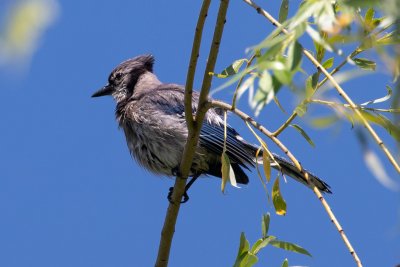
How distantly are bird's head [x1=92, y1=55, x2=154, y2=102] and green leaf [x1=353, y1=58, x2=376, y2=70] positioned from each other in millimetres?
3735

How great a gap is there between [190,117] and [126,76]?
10.9 feet

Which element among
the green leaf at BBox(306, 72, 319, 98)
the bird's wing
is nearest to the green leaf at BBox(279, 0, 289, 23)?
the green leaf at BBox(306, 72, 319, 98)

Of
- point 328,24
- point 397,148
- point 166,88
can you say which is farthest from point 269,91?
point 166,88

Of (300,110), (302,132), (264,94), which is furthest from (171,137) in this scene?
(264,94)

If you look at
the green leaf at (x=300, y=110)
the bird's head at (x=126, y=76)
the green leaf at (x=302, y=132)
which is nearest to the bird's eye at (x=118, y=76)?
the bird's head at (x=126, y=76)

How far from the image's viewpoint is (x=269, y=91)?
1384 millimetres

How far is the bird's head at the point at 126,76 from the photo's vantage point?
6012 mm

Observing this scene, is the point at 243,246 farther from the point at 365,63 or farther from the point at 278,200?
the point at 365,63

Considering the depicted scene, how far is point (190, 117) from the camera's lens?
288 centimetres

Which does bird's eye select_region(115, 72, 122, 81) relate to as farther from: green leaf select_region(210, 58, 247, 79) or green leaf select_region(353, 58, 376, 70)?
green leaf select_region(353, 58, 376, 70)

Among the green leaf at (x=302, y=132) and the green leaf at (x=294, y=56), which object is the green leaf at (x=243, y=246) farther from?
the green leaf at (x=294, y=56)

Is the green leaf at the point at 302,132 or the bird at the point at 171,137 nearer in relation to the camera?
the green leaf at the point at 302,132

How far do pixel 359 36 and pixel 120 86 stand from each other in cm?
494

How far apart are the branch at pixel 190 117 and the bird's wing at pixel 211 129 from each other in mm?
1020
